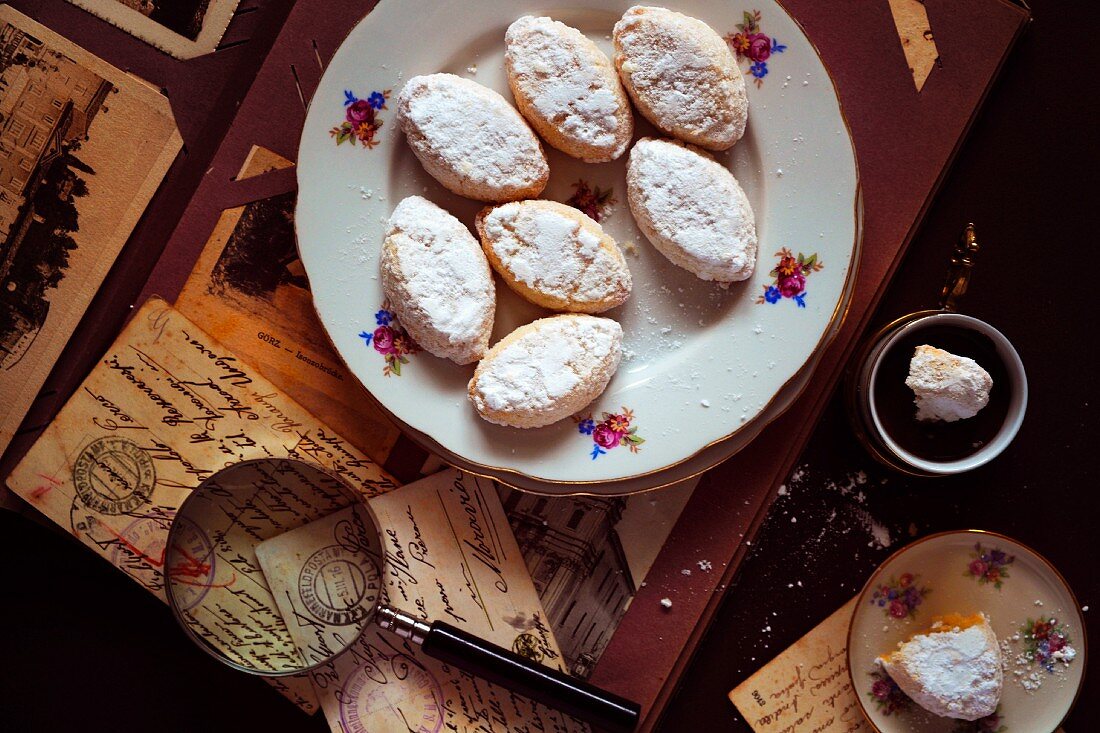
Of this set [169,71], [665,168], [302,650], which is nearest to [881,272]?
[665,168]

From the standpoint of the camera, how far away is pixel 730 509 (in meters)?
1.11

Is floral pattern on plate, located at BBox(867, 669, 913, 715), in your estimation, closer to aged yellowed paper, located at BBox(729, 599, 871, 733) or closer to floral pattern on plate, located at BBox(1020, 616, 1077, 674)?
aged yellowed paper, located at BBox(729, 599, 871, 733)

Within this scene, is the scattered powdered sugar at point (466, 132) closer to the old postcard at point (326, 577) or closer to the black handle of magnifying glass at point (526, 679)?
the old postcard at point (326, 577)

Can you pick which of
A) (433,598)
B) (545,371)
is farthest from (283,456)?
(545,371)

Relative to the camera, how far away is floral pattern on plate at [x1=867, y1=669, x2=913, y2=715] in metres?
1.07

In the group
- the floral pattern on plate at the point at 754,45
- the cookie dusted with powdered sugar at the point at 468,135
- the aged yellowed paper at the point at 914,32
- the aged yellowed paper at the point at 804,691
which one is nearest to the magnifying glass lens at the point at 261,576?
the cookie dusted with powdered sugar at the point at 468,135

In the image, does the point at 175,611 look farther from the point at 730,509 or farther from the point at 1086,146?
the point at 1086,146

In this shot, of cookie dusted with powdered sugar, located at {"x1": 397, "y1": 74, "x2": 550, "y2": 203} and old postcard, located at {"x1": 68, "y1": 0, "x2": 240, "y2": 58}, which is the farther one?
old postcard, located at {"x1": 68, "y1": 0, "x2": 240, "y2": 58}

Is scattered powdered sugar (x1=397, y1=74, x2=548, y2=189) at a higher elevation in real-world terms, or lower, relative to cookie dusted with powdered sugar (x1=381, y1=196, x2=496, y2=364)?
higher

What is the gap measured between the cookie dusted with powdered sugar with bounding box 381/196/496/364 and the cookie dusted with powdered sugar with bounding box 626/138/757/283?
9.6 inches

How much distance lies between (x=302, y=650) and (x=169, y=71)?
2.82 feet

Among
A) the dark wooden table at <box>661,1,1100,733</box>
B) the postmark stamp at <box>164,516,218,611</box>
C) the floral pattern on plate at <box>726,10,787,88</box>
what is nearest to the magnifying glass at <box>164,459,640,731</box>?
the postmark stamp at <box>164,516,218,611</box>

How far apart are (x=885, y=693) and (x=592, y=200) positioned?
812 mm

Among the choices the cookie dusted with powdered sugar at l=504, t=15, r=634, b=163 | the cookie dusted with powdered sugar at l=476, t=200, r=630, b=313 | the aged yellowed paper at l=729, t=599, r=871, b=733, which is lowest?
the aged yellowed paper at l=729, t=599, r=871, b=733
